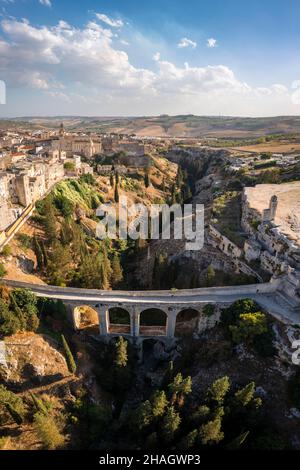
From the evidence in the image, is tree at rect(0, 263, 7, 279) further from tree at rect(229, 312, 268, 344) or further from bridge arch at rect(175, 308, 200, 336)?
tree at rect(229, 312, 268, 344)

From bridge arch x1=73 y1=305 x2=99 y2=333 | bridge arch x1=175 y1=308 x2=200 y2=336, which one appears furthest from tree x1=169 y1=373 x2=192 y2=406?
bridge arch x1=73 y1=305 x2=99 y2=333

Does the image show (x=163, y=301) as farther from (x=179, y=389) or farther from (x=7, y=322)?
(x=7, y=322)

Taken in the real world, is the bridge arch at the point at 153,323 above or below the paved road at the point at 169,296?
below

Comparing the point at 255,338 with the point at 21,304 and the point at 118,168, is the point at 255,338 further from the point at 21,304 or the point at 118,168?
the point at 118,168

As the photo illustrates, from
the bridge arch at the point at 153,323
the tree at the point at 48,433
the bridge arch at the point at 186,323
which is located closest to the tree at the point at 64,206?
the bridge arch at the point at 153,323

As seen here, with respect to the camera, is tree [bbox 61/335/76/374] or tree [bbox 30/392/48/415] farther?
tree [bbox 61/335/76/374]

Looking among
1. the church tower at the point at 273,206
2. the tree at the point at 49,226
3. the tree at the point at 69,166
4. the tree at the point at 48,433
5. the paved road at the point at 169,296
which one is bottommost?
the tree at the point at 48,433

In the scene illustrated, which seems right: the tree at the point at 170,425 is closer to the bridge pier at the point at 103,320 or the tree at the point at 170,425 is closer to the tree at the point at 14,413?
the tree at the point at 14,413
